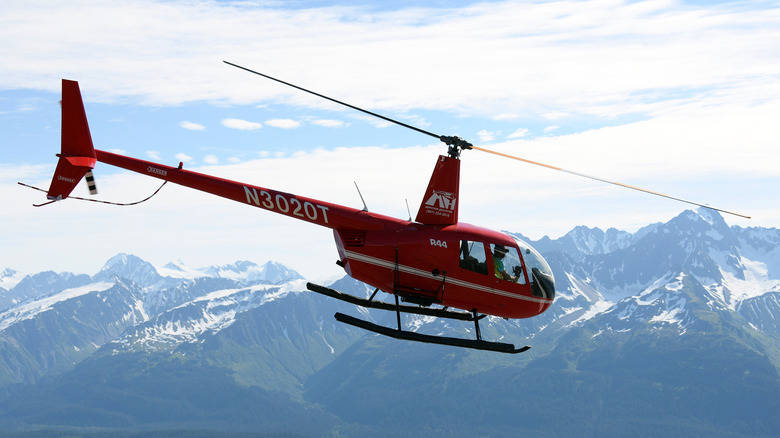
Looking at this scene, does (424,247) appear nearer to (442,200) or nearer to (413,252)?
(413,252)

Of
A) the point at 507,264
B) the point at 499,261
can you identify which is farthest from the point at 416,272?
the point at 507,264

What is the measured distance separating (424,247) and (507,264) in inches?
148

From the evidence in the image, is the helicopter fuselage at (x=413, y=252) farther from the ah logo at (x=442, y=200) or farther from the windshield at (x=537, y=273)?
the ah logo at (x=442, y=200)

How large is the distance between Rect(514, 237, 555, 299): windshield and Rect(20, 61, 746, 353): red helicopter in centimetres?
4

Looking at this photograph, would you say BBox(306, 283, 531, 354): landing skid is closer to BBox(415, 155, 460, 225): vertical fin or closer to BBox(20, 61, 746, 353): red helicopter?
BBox(20, 61, 746, 353): red helicopter

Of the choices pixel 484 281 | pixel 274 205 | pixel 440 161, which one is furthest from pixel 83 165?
pixel 484 281

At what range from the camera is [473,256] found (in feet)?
102

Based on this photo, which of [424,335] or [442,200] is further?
[442,200]

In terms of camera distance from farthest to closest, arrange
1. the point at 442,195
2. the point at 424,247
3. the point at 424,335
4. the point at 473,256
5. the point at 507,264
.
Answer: the point at 507,264 < the point at 442,195 < the point at 473,256 < the point at 424,247 < the point at 424,335

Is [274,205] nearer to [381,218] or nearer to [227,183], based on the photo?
[227,183]

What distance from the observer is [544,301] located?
3209 centimetres

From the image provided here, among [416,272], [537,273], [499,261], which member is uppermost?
[499,261]

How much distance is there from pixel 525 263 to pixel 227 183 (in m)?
13.6

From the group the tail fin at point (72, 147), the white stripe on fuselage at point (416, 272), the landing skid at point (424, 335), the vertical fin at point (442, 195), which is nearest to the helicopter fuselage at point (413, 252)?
the white stripe on fuselage at point (416, 272)
